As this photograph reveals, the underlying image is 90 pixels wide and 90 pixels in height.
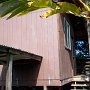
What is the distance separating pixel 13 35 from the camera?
447 inches

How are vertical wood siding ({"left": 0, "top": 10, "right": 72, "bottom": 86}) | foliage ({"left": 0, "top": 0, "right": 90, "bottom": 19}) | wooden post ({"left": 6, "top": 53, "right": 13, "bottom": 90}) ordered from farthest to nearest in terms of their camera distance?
vertical wood siding ({"left": 0, "top": 10, "right": 72, "bottom": 86}), wooden post ({"left": 6, "top": 53, "right": 13, "bottom": 90}), foliage ({"left": 0, "top": 0, "right": 90, "bottom": 19})

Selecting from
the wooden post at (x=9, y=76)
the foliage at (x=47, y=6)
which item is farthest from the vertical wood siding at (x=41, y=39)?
the foliage at (x=47, y=6)

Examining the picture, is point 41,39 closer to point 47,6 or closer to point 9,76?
point 9,76

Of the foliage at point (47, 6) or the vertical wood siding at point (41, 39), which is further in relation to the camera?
the vertical wood siding at point (41, 39)

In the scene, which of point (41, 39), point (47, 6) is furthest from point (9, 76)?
point (47, 6)

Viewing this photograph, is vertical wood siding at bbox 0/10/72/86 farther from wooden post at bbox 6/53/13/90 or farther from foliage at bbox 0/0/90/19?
foliage at bbox 0/0/90/19

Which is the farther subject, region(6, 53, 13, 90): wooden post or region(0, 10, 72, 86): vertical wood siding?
region(0, 10, 72, 86): vertical wood siding

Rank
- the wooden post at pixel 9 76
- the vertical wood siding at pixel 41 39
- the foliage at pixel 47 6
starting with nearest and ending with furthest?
the foliage at pixel 47 6
the wooden post at pixel 9 76
the vertical wood siding at pixel 41 39

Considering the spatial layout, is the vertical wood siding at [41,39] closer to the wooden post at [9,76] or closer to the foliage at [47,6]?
the wooden post at [9,76]

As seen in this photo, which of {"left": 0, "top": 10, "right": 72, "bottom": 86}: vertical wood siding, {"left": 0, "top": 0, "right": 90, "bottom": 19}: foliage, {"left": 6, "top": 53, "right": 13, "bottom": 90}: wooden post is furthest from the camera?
{"left": 0, "top": 10, "right": 72, "bottom": 86}: vertical wood siding

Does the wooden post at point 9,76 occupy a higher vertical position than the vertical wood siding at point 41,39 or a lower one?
lower

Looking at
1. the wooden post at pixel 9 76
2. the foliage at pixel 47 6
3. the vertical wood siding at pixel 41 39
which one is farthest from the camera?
the vertical wood siding at pixel 41 39

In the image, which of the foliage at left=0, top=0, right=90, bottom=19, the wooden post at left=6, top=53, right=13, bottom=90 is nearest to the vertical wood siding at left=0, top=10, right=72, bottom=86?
the wooden post at left=6, top=53, right=13, bottom=90

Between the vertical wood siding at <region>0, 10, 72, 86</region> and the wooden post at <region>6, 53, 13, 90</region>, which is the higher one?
the vertical wood siding at <region>0, 10, 72, 86</region>
